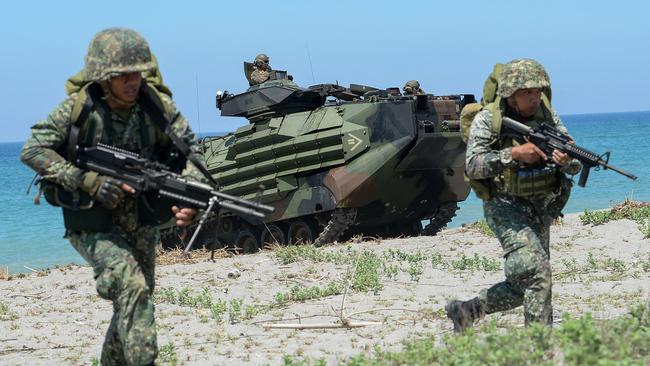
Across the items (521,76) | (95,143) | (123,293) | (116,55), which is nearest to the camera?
(123,293)

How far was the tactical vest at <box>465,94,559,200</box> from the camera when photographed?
324 inches

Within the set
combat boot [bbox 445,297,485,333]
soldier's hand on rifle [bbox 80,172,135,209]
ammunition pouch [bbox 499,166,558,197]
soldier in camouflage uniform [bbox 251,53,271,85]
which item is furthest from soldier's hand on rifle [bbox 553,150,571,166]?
soldier in camouflage uniform [bbox 251,53,271,85]

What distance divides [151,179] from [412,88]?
1243 centimetres

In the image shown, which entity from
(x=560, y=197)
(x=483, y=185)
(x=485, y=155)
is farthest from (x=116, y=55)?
(x=560, y=197)

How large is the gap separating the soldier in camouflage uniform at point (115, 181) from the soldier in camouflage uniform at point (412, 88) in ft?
38.3

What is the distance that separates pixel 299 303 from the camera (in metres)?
11.7

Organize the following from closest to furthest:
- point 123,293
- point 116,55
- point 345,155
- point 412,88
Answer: point 123,293
point 116,55
point 345,155
point 412,88

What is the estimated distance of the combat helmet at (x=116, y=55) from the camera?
7195 mm

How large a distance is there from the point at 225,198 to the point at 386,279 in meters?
5.72

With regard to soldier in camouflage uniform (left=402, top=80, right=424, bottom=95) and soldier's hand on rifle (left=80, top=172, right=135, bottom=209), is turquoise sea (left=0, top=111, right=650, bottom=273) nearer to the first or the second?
soldier in camouflage uniform (left=402, top=80, right=424, bottom=95)

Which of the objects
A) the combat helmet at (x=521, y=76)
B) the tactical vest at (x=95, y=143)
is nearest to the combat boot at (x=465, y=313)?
the combat helmet at (x=521, y=76)

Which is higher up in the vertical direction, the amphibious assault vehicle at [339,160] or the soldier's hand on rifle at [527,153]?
the soldier's hand on rifle at [527,153]

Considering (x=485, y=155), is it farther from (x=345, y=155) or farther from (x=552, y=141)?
(x=345, y=155)

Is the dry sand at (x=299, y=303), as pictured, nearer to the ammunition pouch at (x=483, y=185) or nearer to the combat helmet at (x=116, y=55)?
the ammunition pouch at (x=483, y=185)
